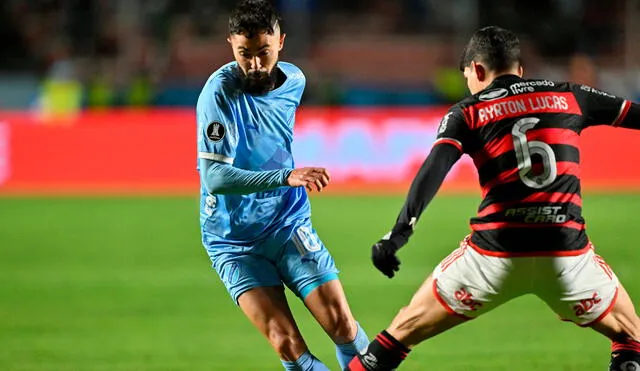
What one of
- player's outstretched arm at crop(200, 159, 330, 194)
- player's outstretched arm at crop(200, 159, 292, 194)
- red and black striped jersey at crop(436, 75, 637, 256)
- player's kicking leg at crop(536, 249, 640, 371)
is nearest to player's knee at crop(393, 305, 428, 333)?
red and black striped jersey at crop(436, 75, 637, 256)

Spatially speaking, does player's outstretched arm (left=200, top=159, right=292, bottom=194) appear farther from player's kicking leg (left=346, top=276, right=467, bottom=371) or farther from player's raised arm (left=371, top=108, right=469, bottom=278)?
player's kicking leg (left=346, top=276, right=467, bottom=371)

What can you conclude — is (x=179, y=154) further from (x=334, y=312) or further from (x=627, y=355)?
(x=627, y=355)

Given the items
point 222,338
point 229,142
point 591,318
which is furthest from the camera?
point 222,338

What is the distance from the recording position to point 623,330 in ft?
18.5

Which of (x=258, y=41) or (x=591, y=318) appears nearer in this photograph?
(x=591, y=318)

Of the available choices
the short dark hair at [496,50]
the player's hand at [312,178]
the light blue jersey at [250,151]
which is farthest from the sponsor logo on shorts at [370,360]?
the short dark hair at [496,50]

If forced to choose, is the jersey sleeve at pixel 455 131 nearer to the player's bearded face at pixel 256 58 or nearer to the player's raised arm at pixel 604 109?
the player's raised arm at pixel 604 109

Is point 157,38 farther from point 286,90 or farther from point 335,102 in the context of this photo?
point 286,90

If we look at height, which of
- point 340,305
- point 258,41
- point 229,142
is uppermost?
point 258,41

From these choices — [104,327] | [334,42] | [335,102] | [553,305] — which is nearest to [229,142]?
[553,305]

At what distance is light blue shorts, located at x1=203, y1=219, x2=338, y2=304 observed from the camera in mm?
6156

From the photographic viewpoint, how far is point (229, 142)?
19.7 ft

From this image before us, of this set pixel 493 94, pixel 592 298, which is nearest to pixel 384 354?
pixel 592 298

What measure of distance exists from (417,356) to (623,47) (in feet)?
65.8
